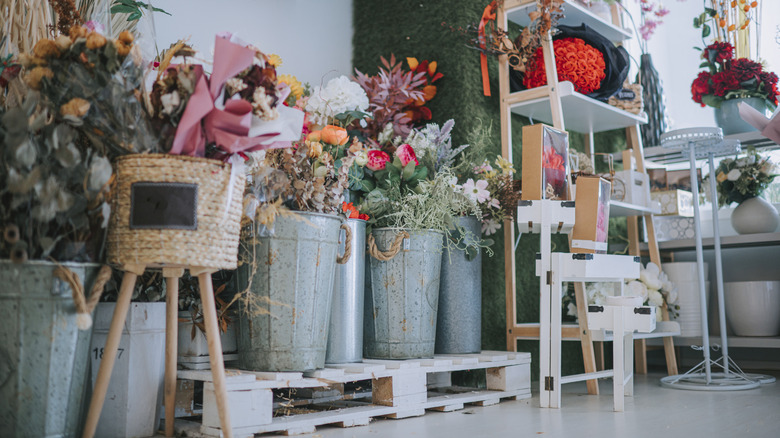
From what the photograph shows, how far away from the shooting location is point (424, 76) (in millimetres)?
2918

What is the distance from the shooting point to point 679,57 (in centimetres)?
406

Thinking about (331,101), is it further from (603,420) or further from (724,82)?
(724,82)

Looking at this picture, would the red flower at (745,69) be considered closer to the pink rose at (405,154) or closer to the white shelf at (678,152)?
the white shelf at (678,152)

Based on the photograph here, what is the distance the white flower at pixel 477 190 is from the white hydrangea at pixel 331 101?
480 millimetres

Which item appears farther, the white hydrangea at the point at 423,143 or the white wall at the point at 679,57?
the white wall at the point at 679,57

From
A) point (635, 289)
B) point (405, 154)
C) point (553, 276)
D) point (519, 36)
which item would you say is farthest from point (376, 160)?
point (635, 289)

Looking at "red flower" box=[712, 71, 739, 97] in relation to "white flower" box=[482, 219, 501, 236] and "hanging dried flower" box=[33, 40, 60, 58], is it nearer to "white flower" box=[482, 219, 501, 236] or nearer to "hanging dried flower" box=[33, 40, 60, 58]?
"white flower" box=[482, 219, 501, 236]

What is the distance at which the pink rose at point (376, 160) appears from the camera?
234cm

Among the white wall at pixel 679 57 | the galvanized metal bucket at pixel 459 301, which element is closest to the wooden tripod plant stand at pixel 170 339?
the galvanized metal bucket at pixel 459 301

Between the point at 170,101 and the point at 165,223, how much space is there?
25 cm

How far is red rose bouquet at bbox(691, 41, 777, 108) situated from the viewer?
3.29 meters

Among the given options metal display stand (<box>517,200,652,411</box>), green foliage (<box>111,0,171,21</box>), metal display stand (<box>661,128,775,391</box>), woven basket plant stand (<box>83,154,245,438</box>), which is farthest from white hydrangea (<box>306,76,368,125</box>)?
metal display stand (<box>661,128,775,391</box>)

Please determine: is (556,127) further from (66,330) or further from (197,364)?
(66,330)

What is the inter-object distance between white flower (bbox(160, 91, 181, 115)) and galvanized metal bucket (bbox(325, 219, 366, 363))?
2.48 ft
